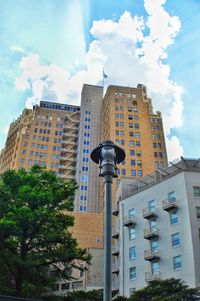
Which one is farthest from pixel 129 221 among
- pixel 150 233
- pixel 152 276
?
pixel 152 276

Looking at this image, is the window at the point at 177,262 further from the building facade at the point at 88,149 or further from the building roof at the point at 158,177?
the building facade at the point at 88,149

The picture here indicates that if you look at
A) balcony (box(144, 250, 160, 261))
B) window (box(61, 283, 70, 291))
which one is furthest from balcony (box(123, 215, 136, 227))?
window (box(61, 283, 70, 291))

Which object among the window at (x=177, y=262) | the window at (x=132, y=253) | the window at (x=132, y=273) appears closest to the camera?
the window at (x=177, y=262)

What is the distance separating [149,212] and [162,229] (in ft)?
8.47

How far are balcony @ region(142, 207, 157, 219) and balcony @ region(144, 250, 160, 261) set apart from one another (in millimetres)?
3874

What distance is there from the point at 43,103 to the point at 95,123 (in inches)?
986

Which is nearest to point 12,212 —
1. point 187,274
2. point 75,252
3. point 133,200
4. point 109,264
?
point 75,252

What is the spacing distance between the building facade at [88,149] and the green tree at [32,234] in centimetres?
5877

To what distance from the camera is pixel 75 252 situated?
23.0m

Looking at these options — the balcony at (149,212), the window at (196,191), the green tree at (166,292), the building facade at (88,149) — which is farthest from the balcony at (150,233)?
the building facade at (88,149)

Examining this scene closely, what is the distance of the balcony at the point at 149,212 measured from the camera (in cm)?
3741

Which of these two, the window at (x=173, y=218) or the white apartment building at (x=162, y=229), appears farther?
the window at (x=173, y=218)

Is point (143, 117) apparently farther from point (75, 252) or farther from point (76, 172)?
point (75, 252)

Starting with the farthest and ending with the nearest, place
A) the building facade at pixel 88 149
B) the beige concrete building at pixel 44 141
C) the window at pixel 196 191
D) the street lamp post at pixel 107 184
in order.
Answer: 1. the beige concrete building at pixel 44 141
2. the building facade at pixel 88 149
3. the window at pixel 196 191
4. the street lamp post at pixel 107 184
